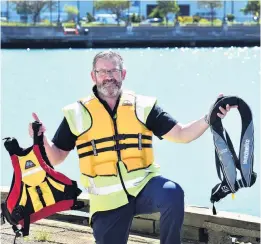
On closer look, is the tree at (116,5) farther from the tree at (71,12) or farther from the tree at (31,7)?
the tree at (31,7)

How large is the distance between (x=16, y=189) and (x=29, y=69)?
48.9 meters

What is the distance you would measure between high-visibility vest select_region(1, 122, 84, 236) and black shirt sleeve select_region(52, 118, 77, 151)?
0.33 ft

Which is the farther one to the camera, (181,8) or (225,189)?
(181,8)

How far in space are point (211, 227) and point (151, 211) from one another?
1805 mm

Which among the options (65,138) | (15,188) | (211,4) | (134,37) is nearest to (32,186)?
(15,188)

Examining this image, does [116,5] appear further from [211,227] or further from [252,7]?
[211,227]

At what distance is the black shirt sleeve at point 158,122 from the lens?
4598mm

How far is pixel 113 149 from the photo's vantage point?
4543mm

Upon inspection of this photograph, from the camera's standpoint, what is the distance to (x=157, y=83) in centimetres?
4069

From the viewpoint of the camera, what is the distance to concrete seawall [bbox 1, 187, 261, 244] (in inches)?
238

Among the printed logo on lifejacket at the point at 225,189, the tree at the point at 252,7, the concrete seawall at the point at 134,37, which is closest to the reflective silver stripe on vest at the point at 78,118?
the printed logo on lifejacket at the point at 225,189

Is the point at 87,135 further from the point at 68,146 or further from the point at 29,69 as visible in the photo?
the point at 29,69

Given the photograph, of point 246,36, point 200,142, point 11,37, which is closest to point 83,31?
point 11,37

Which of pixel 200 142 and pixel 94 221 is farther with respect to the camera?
pixel 200 142
